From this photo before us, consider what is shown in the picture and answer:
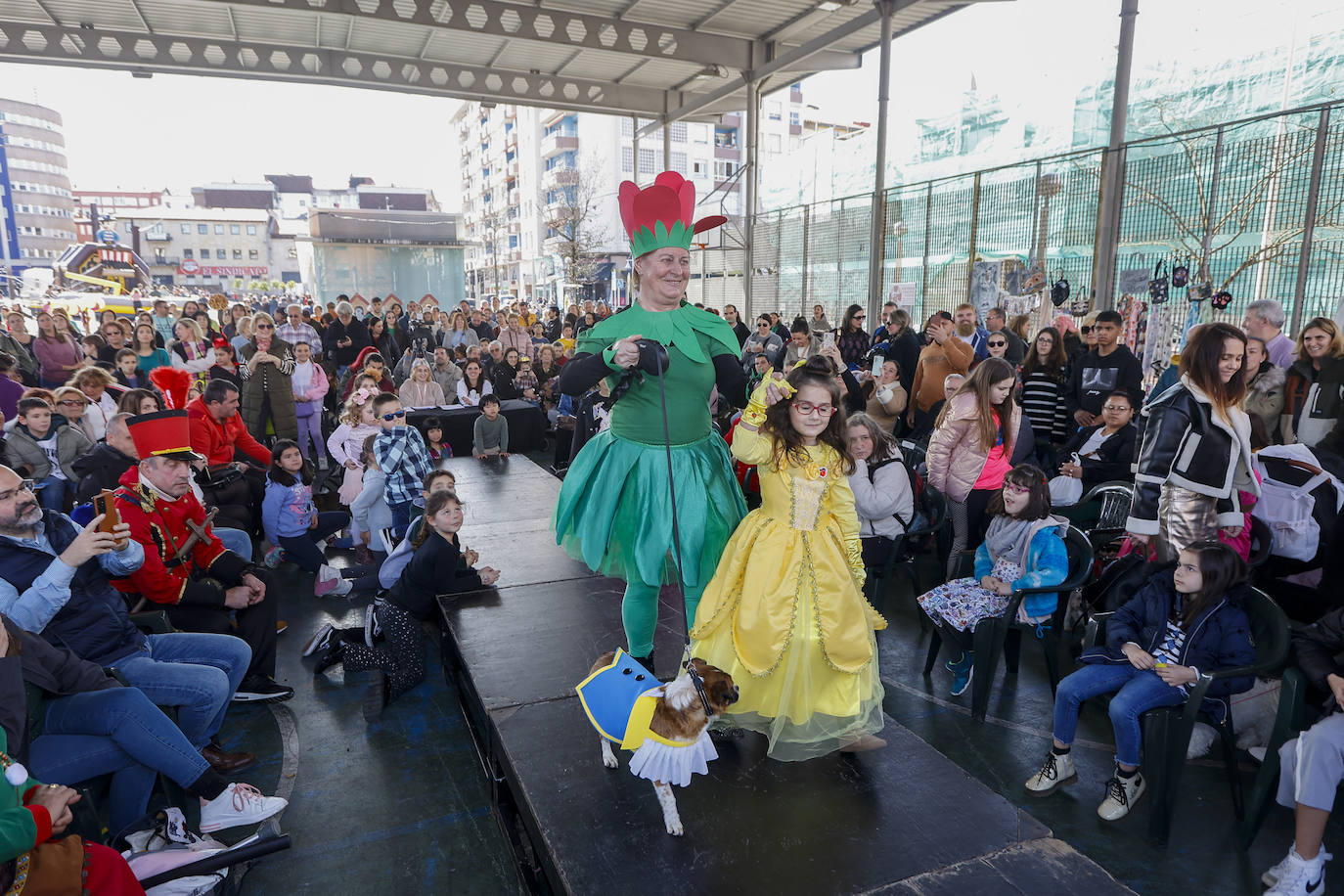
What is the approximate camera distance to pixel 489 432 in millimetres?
8312

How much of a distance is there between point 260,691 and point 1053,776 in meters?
3.72

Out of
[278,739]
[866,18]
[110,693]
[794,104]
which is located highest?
[794,104]

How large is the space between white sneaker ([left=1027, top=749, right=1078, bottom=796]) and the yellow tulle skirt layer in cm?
98

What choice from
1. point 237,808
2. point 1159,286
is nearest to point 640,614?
point 237,808

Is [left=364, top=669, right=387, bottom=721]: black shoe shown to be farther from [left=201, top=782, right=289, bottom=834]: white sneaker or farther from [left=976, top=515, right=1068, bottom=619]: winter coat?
[left=976, top=515, right=1068, bottom=619]: winter coat

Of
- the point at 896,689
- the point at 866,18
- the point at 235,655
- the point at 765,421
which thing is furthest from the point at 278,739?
the point at 866,18

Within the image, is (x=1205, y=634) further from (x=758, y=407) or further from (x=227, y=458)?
(x=227, y=458)

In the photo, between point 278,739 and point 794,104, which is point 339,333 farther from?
point 794,104

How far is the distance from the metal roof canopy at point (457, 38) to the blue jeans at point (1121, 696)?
33.5 feet

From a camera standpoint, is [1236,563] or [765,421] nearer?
[765,421]

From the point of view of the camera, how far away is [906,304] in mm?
10914

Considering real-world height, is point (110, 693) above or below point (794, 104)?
below

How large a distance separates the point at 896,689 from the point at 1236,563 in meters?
1.67

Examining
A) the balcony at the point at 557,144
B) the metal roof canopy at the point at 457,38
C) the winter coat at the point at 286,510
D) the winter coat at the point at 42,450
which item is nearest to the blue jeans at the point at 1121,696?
the winter coat at the point at 286,510
